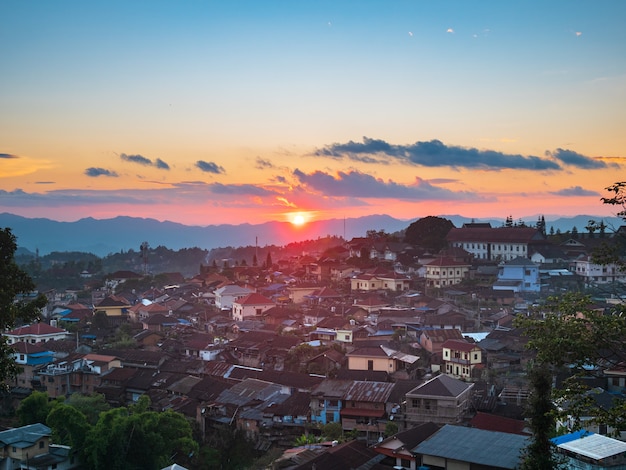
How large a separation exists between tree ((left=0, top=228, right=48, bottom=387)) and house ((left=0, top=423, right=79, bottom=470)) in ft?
26.6

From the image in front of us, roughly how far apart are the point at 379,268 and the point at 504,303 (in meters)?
10.6

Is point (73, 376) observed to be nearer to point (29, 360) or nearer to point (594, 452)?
point (29, 360)

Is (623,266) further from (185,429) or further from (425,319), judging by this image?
(425,319)

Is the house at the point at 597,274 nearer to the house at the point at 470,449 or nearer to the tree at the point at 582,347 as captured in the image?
the house at the point at 470,449

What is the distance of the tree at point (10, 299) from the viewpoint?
12.4m

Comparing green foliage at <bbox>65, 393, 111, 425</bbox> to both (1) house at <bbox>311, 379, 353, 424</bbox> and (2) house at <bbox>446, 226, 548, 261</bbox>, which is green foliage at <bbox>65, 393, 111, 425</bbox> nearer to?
(1) house at <bbox>311, 379, 353, 424</bbox>

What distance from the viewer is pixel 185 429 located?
20.9 metres

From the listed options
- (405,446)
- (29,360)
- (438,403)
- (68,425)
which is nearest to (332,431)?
(438,403)

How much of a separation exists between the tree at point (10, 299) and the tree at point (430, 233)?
3867 centimetres

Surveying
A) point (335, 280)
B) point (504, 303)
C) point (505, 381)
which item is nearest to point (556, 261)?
point (504, 303)

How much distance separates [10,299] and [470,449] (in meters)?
11.6

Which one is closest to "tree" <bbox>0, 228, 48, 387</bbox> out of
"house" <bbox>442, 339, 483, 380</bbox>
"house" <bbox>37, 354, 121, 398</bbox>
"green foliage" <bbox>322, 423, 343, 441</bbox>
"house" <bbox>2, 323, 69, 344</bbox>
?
"green foliage" <bbox>322, 423, 343, 441</bbox>

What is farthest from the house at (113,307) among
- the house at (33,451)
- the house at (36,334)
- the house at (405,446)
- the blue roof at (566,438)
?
the blue roof at (566,438)

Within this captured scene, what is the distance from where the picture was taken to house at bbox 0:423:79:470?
65.7 ft
